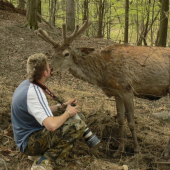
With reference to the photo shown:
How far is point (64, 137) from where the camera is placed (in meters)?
3.93

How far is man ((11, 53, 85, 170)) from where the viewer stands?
3.54m

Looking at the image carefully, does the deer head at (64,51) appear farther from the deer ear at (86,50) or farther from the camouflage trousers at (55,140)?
the camouflage trousers at (55,140)

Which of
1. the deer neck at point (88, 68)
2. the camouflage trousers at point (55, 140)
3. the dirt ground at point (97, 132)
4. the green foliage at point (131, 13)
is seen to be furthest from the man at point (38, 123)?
the green foliage at point (131, 13)

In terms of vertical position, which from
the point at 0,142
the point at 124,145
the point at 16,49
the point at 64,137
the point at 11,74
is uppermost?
the point at 16,49

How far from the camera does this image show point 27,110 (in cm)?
362

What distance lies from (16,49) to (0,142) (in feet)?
25.3

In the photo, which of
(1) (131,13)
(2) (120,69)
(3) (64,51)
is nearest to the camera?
(2) (120,69)

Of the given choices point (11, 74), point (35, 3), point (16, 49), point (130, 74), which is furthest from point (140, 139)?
point (35, 3)

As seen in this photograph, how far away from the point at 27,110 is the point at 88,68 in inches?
90.9

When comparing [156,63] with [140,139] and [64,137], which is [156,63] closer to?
[140,139]

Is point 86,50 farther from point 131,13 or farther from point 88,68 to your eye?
point 131,13

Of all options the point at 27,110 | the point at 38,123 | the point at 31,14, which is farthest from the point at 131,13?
the point at 27,110

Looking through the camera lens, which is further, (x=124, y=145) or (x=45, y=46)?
(x=45, y=46)

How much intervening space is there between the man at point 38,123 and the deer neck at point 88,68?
1.73 metres
